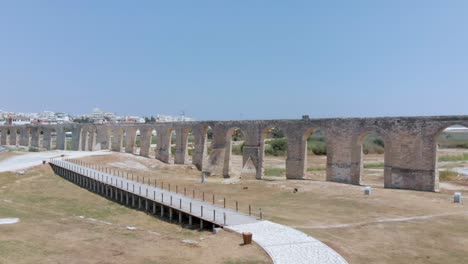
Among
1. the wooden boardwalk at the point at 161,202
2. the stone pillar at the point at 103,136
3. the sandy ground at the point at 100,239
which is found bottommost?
the sandy ground at the point at 100,239

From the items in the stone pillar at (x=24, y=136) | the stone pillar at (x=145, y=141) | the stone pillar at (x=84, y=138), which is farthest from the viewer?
the stone pillar at (x=24, y=136)

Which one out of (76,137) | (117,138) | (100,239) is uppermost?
(117,138)

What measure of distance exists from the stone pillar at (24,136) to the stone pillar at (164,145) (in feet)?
123

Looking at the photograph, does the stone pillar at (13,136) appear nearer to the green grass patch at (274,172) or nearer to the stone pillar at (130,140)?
the stone pillar at (130,140)

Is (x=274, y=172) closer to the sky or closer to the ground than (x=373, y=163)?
closer to the ground

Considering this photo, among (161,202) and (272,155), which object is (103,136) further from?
(161,202)

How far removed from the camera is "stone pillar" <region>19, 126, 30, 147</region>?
248ft

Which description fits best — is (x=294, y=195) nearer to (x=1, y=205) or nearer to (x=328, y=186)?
(x=328, y=186)

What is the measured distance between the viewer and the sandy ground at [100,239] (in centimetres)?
1387

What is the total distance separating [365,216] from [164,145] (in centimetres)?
3249

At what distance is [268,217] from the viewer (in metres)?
19.3

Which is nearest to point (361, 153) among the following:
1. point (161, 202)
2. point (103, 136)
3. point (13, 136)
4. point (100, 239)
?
point (161, 202)

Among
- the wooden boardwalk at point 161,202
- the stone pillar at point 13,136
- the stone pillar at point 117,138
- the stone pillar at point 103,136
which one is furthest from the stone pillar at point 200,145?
the stone pillar at point 13,136

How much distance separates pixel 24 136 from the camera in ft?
250
